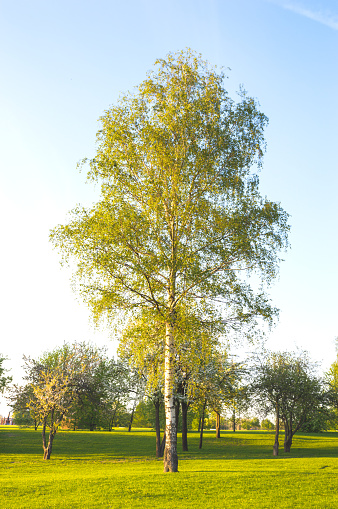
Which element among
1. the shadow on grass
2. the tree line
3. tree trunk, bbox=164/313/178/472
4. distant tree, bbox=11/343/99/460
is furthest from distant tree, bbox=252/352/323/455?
tree trunk, bbox=164/313/178/472

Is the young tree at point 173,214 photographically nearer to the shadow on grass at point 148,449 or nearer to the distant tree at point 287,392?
the shadow on grass at point 148,449

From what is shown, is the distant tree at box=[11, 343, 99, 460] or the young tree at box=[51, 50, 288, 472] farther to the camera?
the distant tree at box=[11, 343, 99, 460]

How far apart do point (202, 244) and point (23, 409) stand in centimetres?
2754

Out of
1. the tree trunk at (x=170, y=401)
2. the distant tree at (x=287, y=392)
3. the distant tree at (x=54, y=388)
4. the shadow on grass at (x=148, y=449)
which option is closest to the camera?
the tree trunk at (x=170, y=401)

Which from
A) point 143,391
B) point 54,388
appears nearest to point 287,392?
point 143,391

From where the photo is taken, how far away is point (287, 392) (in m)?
45.3

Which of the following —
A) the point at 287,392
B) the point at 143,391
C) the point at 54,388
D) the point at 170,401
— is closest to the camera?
the point at 170,401

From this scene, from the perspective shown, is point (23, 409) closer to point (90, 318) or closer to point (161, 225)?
point (90, 318)

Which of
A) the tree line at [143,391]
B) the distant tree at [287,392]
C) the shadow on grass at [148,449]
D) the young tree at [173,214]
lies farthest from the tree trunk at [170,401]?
the distant tree at [287,392]

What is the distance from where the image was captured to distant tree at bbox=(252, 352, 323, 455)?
45.4 m

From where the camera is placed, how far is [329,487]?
1586 cm

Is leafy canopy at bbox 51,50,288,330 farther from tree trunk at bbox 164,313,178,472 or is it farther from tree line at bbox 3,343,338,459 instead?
tree line at bbox 3,343,338,459

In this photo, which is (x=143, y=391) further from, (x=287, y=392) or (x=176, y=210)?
(x=176, y=210)

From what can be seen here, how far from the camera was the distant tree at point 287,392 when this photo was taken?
4538 centimetres
